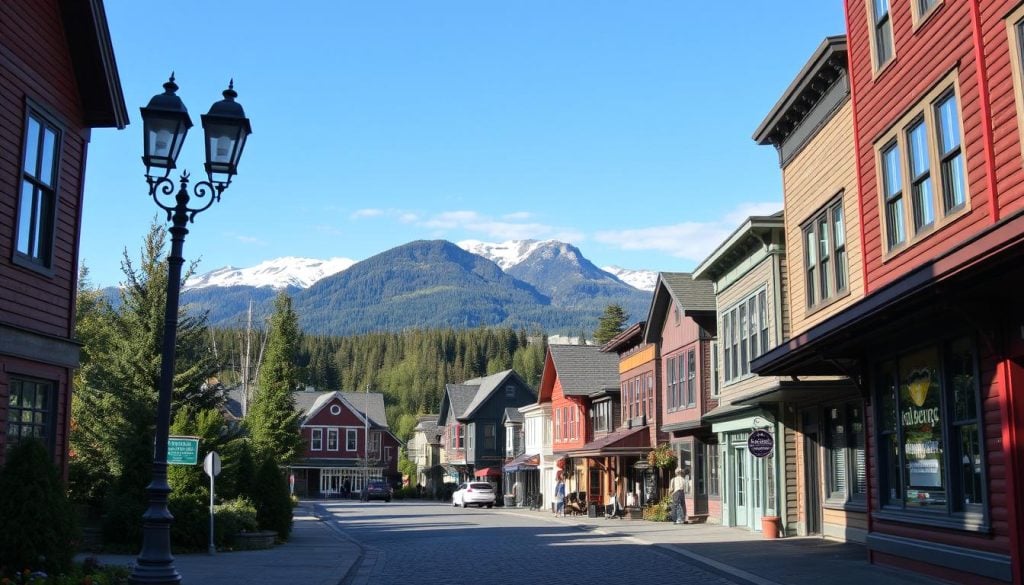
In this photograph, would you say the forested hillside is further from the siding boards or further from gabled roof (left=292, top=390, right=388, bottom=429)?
the siding boards

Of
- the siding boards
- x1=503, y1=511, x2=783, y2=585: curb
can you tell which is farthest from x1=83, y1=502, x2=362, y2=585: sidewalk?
the siding boards

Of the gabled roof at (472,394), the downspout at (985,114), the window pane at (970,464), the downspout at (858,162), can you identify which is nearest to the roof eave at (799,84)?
the downspout at (858,162)

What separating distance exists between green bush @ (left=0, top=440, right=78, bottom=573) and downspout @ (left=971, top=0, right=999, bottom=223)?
12.9 metres

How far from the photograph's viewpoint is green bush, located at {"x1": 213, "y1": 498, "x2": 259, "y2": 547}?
965 inches

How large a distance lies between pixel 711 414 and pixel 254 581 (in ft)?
57.6

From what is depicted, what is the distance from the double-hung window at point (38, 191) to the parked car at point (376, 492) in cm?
6358

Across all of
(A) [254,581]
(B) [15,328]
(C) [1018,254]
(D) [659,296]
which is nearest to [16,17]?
(B) [15,328]

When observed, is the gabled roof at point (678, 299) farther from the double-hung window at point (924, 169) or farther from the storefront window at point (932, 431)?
the double-hung window at point (924, 169)

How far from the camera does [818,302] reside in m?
22.7

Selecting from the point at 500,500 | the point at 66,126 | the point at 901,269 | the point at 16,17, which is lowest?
the point at 500,500

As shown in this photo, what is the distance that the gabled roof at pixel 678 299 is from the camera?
34.7 metres

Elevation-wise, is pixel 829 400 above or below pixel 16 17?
below

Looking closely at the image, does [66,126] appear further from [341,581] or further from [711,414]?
[711,414]

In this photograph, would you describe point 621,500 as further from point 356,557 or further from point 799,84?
point 799,84
